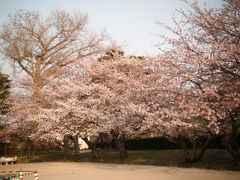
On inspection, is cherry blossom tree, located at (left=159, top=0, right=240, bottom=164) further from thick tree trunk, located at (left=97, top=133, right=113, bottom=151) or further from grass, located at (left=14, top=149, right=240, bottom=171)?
thick tree trunk, located at (left=97, top=133, right=113, bottom=151)

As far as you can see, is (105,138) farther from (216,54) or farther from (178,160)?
(216,54)

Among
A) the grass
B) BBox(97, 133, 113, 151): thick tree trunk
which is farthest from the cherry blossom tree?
BBox(97, 133, 113, 151): thick tree trunk

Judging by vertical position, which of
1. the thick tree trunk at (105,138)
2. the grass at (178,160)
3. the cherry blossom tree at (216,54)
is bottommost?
the grass at (178,160)

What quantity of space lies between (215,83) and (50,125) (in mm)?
12954

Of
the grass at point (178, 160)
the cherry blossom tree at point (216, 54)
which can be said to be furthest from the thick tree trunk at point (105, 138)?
the cherry blossom tree at point (216, 54)

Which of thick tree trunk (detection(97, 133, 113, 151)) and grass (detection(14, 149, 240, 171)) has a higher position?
thick tree trunk (detection(97, 133, 113, 151))

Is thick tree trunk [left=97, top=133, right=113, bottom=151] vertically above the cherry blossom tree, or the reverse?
the cherry blossom tree

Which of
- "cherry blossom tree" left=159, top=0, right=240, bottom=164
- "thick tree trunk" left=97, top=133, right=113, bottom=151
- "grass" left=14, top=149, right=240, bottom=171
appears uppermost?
"cherry blossom tree" left=159, top=0, right=240, bottom=164

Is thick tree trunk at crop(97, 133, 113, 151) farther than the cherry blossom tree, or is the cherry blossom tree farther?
thick tree trunk at crop(97, 133, 113, 151)

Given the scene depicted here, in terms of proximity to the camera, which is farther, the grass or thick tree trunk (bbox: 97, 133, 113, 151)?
thick tree trunk (bbox: 97, 133, 113, 151)

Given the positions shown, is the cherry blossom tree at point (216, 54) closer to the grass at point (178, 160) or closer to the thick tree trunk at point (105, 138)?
the grass at point (178, 160)

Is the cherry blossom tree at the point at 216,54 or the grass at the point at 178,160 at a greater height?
the cherry blossom tree at the point at 216,54

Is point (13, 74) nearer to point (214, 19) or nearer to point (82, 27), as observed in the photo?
point (82, 27)

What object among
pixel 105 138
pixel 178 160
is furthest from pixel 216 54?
pixel 105 138
